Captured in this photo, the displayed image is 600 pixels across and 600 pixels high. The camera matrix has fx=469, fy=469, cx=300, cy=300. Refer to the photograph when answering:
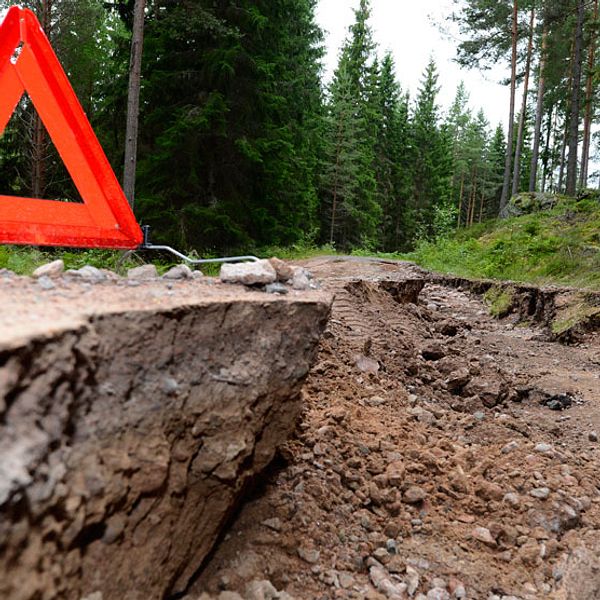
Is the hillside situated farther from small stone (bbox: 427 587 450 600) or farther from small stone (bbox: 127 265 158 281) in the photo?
small stone (bbox: 127 265 158 281)

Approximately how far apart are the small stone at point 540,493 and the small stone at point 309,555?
145cm

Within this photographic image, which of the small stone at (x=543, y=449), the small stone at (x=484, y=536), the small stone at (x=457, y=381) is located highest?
the small stone at (x=457, y=381)

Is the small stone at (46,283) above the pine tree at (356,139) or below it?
below

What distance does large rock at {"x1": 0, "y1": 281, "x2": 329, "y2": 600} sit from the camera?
1052 mm

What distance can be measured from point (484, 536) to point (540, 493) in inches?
24.0

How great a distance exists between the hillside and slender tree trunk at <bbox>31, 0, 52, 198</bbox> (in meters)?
10.5

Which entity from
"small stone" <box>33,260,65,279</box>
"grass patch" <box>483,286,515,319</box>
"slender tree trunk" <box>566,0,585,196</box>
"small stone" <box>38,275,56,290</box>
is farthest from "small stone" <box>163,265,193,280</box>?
"slender tree trunk" <box>566,0,585,196</box>

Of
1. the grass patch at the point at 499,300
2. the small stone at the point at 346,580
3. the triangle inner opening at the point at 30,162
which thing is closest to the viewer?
the small stone at the point at 346,580

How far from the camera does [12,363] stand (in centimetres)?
100

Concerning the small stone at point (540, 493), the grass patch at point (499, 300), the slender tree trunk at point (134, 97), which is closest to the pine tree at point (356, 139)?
the grass patch at point (499, 300)

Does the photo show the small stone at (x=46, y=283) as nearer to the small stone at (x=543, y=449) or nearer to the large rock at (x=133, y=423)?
the large rock at (x=133, y=423)

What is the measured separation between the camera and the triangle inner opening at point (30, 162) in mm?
8617

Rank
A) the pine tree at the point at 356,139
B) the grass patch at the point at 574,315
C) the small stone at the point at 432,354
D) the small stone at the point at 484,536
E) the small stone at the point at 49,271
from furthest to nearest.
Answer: the pine tree at the point at 356,139 < the grass patch at the point at 574,315 < the small stone at the point at 432,354 < the small stone at the point at 484,536 < the small stone at the point at 49,271

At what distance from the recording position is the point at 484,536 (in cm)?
233
